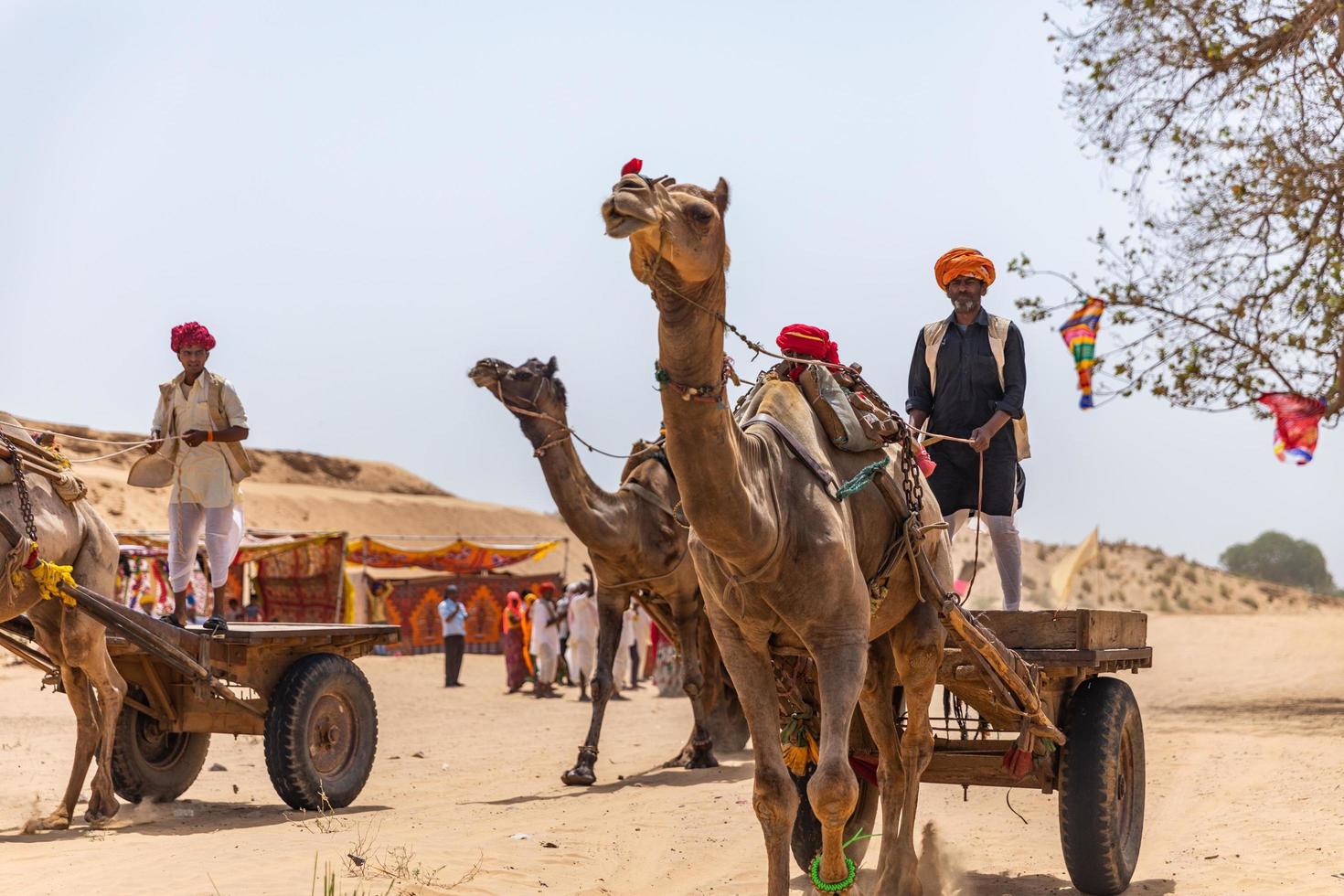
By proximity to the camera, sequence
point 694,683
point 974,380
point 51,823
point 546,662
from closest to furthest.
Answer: point 974,380
point 51,823
point 694,683
point 546,662

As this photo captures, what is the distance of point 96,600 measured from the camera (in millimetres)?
9266

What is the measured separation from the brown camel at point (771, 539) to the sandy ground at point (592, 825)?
7.03ft

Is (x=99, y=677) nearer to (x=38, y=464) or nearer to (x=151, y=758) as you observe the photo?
(x=38, y=464)

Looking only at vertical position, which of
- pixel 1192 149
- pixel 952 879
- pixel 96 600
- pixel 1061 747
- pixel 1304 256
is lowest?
pixel 952 879

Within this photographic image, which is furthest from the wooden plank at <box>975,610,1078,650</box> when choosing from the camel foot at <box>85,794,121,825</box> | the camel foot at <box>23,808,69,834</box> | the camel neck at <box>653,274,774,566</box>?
the camel foot at <box>23,808,69,834</box>

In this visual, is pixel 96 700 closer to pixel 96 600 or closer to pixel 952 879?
pixel 96 600

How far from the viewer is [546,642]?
25.5 metres

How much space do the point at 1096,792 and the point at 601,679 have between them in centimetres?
590

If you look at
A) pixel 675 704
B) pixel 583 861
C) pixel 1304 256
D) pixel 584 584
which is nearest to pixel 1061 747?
pixel 583 861

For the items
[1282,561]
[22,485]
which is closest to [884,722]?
[22,485]

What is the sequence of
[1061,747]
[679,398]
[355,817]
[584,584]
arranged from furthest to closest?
1. [584,584]
2. [355,817]
3. [1061,747]
4. [679,398]

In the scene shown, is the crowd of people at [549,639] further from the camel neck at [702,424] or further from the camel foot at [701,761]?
the camel neck at [702,424]

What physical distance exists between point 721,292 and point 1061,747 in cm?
384

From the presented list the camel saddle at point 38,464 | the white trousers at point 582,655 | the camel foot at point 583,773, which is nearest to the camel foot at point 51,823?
the camel saddle at point 38,464
